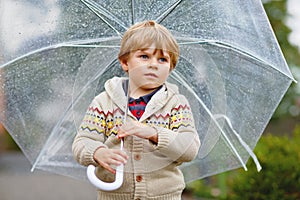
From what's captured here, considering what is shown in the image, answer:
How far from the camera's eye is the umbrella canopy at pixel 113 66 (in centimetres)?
332

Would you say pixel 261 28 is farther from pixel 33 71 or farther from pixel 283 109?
pixel 283 109

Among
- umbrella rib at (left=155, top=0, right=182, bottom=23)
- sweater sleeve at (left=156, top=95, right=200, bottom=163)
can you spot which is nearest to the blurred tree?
umbrella rib at (left=155, top=0, right=182, bottom=23)

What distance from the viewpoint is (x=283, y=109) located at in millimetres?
15305

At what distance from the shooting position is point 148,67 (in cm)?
306

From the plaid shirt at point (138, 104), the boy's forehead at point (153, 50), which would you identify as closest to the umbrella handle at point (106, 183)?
the plaid shirt at point (138, 104)

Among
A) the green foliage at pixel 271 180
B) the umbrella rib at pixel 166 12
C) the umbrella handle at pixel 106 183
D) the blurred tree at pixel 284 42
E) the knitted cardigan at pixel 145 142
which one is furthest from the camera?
the blurred tree at pixel 284 42

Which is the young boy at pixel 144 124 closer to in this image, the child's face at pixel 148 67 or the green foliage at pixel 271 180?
the child's face at pixel 148 67

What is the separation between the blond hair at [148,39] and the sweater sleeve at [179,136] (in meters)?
0.27

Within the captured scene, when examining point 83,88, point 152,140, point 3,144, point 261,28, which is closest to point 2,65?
point 83,88

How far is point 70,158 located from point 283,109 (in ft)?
39.6

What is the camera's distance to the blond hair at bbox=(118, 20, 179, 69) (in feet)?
10.1

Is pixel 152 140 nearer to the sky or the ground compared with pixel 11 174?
nearer to the sky

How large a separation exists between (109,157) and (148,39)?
0.59 metres

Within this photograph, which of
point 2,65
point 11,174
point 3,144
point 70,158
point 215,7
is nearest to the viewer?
point 215,7
